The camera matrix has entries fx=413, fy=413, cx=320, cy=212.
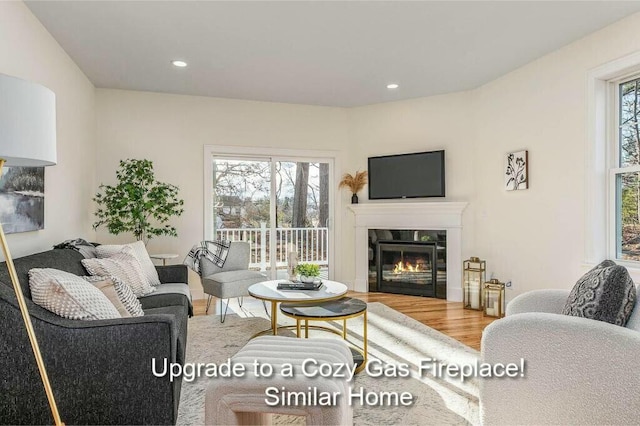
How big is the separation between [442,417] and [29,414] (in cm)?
188

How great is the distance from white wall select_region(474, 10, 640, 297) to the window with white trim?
0.72ft

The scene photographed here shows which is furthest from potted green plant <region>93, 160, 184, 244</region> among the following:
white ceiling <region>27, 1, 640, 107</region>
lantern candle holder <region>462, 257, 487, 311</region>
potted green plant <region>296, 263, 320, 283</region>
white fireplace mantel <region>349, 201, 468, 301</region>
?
lantern candle holder <region>462, 257, 487, 311</region>

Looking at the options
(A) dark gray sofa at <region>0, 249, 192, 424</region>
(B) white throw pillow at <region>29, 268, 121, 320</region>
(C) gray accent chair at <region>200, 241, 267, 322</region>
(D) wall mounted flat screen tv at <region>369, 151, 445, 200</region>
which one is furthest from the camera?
(D) wall mounted flat screen tv at <region>369, 151, 445, 200</region>

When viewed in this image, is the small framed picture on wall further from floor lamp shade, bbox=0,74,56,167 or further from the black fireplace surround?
floor lamp shade, bbox=0,74,56,167

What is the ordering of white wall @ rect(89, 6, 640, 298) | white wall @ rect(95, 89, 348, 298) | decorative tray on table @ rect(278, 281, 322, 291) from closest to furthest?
1. decorative tray on table @ rect(278, 281, 322, 291)
2. white wall @ rect(89, 6, 640, 298)
3. white wall @ rect(95, 89, 348, 298)

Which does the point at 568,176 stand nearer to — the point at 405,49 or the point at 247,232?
the point at 405,49

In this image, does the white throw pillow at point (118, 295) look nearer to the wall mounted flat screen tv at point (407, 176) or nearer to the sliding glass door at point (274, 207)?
the sliding glass door at point (274, 207)

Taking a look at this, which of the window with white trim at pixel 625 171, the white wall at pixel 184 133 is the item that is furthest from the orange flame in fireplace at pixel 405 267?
the window with white trim at pixel 625 171

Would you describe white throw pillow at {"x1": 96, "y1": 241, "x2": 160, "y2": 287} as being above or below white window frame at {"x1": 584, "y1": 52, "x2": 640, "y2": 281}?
below

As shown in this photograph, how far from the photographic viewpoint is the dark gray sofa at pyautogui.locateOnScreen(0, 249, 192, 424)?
5.37 feet

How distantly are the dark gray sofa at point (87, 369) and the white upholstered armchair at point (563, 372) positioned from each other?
4.55ft

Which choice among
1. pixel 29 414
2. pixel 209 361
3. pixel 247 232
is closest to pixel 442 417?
pixel 209 361

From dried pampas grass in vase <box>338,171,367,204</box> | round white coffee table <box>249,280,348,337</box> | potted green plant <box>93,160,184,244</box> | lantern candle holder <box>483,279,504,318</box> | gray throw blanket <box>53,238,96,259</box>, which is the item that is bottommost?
lantern candle holder <box>483,279,504,318</box>

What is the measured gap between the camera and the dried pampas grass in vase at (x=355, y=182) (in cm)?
565
